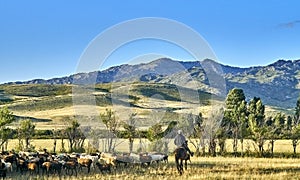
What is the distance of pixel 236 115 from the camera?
69.0 metres

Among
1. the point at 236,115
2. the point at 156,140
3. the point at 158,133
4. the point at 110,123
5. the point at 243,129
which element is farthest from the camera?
the point at 236,115

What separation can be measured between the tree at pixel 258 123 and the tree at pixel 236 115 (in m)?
1.38

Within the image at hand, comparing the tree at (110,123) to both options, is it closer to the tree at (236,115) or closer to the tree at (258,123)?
the tree at (236,115)

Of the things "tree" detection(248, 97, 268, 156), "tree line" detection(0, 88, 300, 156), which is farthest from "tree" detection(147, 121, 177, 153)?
"tree" detection(248, 97, 268, 156)

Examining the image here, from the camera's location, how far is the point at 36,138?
73.3m

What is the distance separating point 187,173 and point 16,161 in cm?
1128

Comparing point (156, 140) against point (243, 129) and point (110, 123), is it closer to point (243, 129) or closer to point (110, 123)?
point (110, 123)

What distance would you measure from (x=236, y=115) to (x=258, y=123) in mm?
3502

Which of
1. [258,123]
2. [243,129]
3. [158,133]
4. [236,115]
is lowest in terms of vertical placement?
[158,133]

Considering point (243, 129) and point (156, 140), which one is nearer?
point (156, 140)

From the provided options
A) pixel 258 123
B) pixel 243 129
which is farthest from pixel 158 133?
pixel 258 123

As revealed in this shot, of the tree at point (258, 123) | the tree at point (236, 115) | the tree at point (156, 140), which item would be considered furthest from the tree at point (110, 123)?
the tree at point (258, 123)

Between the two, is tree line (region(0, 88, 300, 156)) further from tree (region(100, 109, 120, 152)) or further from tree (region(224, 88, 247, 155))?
tree (region(224, 88, 247, 155))

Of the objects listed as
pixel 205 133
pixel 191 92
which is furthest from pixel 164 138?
pixel 191 92
